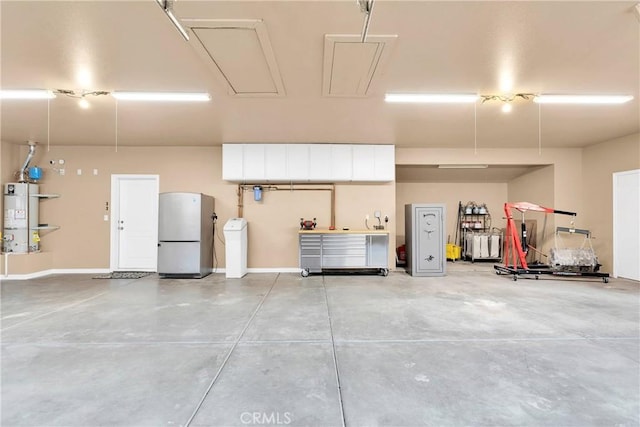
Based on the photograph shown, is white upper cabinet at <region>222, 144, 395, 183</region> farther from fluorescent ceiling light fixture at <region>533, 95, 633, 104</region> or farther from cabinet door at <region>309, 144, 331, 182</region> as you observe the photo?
fluorescent ceiling light fixture at <region>533, 95, 633, 104</region>

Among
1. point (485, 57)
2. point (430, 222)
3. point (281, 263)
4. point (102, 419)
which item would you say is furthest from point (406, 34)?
point (281, 263)

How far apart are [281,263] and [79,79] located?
4.58m

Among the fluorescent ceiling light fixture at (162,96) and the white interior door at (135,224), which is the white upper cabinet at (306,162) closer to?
the white interior door at (135,224)

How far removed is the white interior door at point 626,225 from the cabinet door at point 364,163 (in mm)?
4810

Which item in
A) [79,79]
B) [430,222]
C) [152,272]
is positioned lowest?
[152,272]

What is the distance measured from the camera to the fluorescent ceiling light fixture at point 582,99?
3871 mm

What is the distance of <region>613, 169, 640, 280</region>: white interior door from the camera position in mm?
5570

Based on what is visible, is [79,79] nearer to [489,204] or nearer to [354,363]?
[354,363]

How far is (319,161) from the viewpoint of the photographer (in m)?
6.26

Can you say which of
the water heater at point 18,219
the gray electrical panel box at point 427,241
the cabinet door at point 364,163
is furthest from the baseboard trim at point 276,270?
the water heater at point 18,219

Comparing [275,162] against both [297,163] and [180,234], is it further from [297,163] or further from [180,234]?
[180,234]

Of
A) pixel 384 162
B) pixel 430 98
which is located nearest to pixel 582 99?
pixel 430 98

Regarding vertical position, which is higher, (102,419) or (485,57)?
(485,57)

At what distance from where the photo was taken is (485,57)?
2965 millimetres
